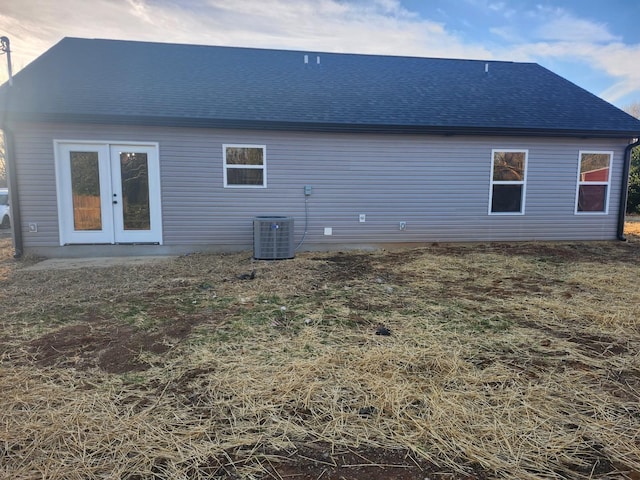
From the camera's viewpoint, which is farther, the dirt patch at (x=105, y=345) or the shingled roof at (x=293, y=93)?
the shingled roof at (x=293, y=93)

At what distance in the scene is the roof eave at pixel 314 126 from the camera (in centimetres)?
707

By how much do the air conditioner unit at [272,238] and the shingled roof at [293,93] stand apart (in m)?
2.10

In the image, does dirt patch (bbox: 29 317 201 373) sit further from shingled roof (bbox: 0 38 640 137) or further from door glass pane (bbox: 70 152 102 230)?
shingled roof (bbox: 0 38 640 137)

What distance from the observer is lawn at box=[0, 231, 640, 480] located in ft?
6.16

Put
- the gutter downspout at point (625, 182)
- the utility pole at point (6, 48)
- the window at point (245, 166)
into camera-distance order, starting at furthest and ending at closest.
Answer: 1. the gutter downspout at point (625, 182)
2. the window at point (245, 166)
3. the utility pole at point (6, 48)

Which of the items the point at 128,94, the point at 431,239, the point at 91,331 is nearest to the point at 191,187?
the point at 128,94

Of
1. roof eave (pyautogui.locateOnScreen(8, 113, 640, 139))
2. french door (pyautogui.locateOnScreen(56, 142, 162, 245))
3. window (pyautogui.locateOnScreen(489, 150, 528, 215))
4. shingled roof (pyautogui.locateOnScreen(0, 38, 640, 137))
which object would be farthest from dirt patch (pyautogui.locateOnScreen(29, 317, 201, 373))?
window (pyautogui.locateOnScreen(489, 150, 528, 215))

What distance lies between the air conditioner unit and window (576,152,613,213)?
7080 mm

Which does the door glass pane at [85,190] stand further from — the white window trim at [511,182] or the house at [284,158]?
the white window trim at [511,182]

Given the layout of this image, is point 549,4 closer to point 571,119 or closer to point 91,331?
point 571,119

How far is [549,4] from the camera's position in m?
12.3

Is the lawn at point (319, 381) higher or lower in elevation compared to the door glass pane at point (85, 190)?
lower

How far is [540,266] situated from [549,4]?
10.6 meters

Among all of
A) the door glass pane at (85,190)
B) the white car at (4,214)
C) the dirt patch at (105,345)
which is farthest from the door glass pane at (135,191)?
the white car at (4,214)
